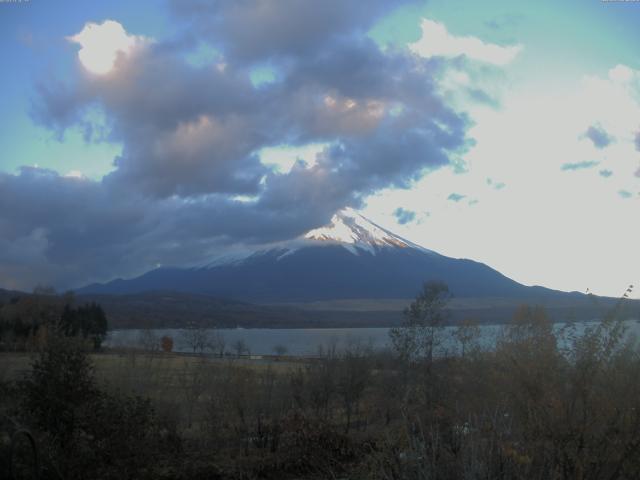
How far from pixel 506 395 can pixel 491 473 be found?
1563mm

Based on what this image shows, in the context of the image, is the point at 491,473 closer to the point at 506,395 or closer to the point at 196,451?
the point at 506,395

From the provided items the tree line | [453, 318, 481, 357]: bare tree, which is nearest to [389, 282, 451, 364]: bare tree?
[453, 318, 481, 357]: bare tree

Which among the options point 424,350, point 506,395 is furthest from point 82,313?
point 506,395

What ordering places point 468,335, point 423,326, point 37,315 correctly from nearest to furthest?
1. point 468,335
2. point 423,326
3. point 37,315

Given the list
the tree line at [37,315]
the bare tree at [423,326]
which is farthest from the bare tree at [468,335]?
the tree line at [37,315]

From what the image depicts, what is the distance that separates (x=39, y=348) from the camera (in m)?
11.1

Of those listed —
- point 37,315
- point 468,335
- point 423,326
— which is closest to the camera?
point 468,335

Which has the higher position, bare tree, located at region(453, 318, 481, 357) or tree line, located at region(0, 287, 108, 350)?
bare tree, located at region(453, 318, 481, 357)

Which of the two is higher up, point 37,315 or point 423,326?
point 423,326

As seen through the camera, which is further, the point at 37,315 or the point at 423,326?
the point at 37,315

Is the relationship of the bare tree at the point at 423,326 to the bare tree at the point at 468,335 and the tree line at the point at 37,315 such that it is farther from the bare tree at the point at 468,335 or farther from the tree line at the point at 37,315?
the tree line at the point at 37,315

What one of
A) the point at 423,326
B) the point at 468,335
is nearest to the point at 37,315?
the point at 423,326

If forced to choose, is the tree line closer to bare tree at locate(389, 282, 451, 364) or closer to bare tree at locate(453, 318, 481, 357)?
bare tree at locate(389, 282, 451, 364)

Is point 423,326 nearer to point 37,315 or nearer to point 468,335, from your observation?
point 468,335
